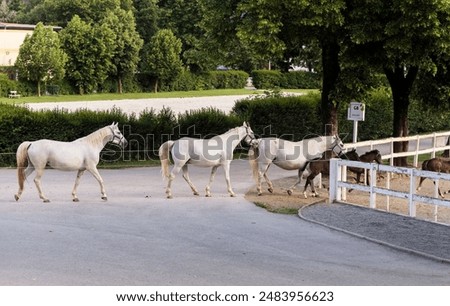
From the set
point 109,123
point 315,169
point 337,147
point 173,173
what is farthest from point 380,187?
point 109,123

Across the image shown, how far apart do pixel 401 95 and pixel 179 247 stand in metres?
15.6

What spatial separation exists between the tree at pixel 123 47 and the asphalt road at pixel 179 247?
5511cm

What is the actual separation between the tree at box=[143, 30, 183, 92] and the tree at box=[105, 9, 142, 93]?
1402 mm

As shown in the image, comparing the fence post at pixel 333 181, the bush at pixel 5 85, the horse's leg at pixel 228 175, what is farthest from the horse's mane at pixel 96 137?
the bush at pixel 5 85

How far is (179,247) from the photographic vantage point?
13.9 meters

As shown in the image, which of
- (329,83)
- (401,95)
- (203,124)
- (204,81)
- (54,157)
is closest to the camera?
(54,157)

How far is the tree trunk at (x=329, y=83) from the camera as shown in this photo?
84.0ft

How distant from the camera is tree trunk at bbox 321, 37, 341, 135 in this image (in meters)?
25.6

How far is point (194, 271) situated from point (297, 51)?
17565 millimetres

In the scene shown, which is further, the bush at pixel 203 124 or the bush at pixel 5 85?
the bush at pixel 5 85

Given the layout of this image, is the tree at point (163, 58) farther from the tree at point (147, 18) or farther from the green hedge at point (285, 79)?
the tree at point (147, 18)

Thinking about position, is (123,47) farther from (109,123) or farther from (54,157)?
(54,157)

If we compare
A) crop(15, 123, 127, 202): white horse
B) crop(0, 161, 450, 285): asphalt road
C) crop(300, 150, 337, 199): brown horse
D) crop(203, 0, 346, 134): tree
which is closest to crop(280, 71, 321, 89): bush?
crop(203, 0, 346, 134): tree

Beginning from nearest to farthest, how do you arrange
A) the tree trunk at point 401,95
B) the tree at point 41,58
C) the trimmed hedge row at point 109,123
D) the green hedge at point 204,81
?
the tree trunk at point 401,95
the trimmed hedge row at point 109,123
the tree at point 41,58
the green hedge at point 204,81
